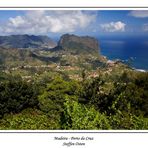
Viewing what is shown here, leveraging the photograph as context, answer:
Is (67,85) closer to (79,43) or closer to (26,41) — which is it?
(79,43)

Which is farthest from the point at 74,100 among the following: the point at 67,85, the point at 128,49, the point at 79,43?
the point at 128,49

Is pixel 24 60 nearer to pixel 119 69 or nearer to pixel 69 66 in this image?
pixel 69 66

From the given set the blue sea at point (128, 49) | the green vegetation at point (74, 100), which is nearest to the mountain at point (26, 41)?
the green vegetation at point (74, 100)

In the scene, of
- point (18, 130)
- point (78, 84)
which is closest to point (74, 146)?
point (18, 130)

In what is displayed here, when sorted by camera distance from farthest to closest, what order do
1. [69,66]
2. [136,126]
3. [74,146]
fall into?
[69,66], [136,126], [74,146]

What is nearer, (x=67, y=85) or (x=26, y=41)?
(x=26, y=41)

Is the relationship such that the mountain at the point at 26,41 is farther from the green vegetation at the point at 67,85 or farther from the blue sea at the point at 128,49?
the blue sea at the point at 128,49
